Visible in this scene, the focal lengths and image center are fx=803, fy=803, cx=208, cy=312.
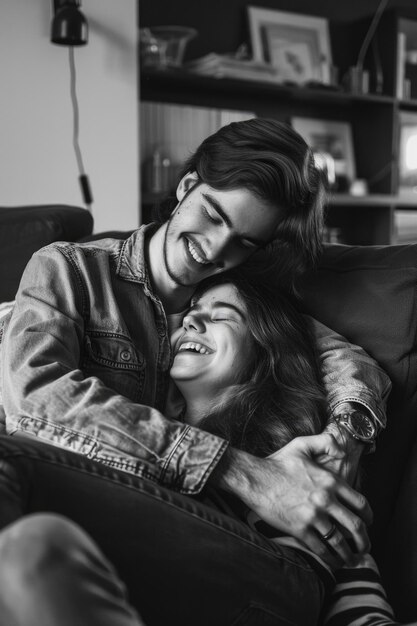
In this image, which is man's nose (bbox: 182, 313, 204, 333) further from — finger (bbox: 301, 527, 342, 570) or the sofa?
finger (bbox: 301, 527, 342, 570)

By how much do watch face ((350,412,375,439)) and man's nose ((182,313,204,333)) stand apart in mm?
354

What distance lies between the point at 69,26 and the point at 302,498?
2.47 meters

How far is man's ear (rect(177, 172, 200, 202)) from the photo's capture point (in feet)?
5.80

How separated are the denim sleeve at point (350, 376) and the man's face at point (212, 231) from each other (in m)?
0.26

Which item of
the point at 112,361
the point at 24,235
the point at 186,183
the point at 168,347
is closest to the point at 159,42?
the point at 24,235

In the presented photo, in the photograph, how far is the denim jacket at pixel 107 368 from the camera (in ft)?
4.10

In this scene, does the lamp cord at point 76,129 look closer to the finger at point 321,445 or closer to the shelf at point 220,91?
the shelf at point 220,91

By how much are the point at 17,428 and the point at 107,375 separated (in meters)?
0.28

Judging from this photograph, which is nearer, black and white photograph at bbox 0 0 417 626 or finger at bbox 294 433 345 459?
black and white photograph at bbox 0 0 417 626

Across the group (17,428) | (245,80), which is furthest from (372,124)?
(17,428)

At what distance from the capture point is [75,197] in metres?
3.51

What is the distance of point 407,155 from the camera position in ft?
16.2

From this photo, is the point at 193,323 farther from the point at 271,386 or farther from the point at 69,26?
the point at 69,26

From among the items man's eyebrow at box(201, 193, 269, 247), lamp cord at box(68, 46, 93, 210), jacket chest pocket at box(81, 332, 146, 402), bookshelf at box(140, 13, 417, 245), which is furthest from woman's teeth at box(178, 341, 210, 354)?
bookshelf at box(140, 13, 417, 245)
